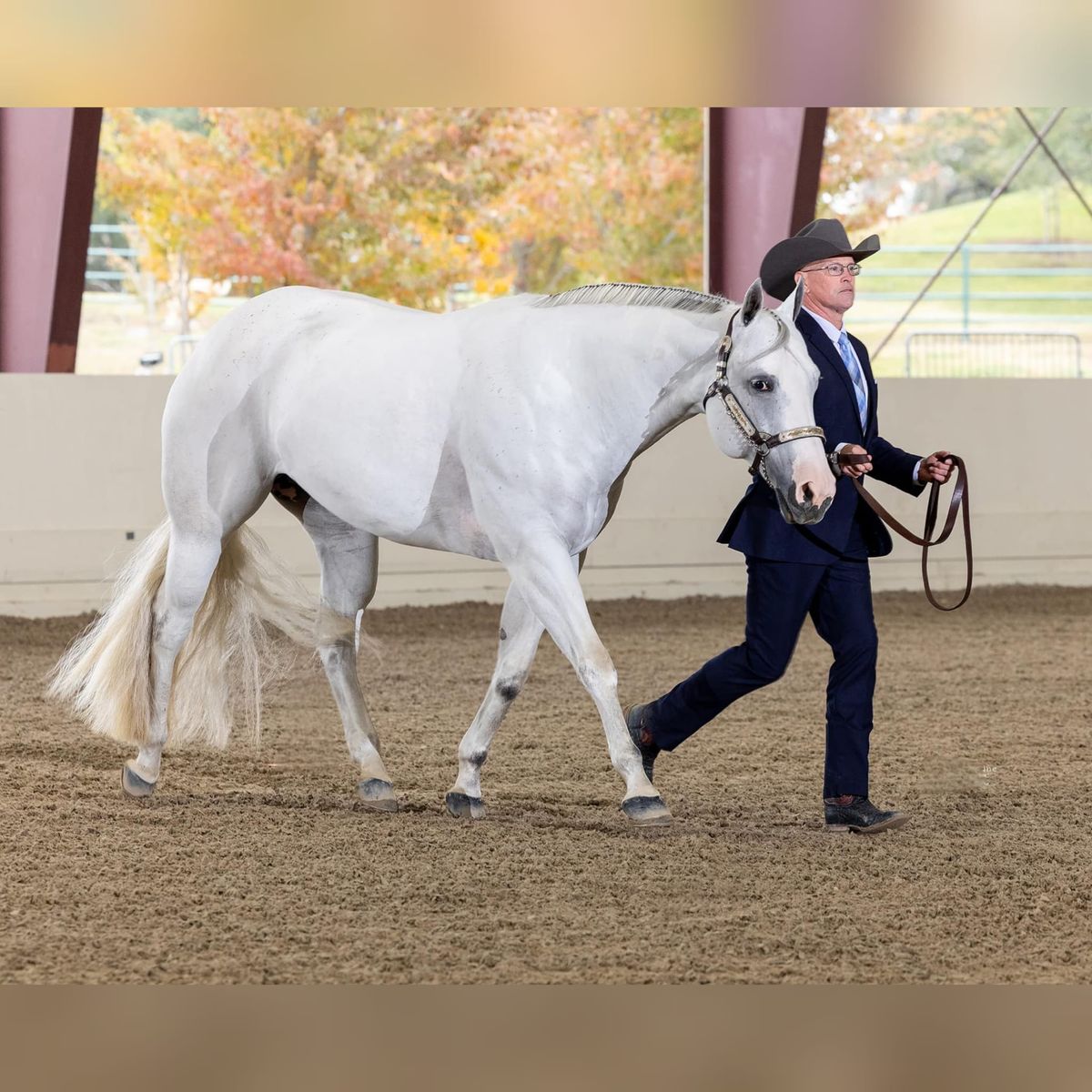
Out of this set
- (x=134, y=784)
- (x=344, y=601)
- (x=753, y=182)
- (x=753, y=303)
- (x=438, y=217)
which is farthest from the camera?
(x=438, y=217)

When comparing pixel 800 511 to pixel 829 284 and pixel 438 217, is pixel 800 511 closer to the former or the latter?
pixel 829 284

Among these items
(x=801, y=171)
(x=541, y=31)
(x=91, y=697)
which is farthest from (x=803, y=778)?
(x=801, y=171)

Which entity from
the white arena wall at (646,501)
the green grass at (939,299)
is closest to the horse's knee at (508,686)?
the white arena wall at (646,501)

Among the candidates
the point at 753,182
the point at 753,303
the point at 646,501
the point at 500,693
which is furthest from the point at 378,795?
the point at 753,182

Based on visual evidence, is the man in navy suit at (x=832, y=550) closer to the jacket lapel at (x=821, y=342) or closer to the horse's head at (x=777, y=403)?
the jacket lapel at (x=821, y=342)

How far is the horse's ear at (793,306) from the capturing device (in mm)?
3736

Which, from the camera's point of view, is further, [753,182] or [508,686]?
[753,182]

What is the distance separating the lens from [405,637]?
780cm

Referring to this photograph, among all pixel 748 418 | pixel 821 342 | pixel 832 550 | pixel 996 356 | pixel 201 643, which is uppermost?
pixel 821 342

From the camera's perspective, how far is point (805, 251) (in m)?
3.79

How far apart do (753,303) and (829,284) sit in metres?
0.33

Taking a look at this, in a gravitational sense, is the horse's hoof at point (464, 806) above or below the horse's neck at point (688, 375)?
below

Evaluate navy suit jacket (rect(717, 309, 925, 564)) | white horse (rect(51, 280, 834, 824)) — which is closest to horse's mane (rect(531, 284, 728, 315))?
white horse (rect(51, 280, 834, 824))

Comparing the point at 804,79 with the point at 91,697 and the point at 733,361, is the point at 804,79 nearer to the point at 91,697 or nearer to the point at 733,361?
the point at 733,361
